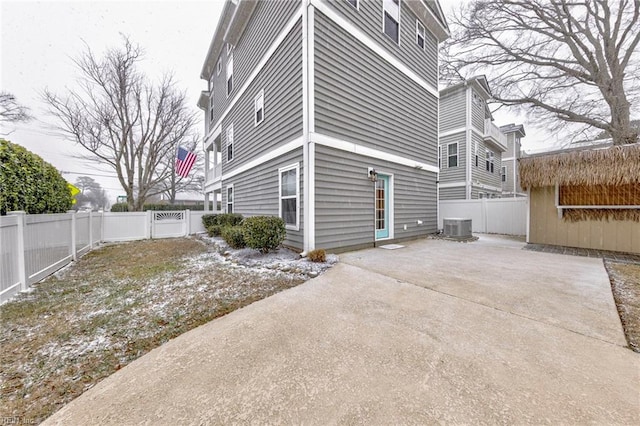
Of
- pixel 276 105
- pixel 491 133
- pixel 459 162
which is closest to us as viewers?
pixel 276 105

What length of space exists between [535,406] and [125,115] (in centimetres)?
1660

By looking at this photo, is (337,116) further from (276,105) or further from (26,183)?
(26,183)

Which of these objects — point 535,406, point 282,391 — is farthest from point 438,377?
point 282,391

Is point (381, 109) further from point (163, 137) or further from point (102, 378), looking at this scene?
point (163, 137)

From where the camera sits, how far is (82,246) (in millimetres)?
6691

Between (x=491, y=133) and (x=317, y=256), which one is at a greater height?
(x=491, y=133)

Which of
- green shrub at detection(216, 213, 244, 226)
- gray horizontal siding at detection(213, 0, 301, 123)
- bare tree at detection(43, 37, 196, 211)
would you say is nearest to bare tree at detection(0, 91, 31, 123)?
bare tree at detection(43, 37, 196, 211)

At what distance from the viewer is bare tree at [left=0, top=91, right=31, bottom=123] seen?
12148 millimetres

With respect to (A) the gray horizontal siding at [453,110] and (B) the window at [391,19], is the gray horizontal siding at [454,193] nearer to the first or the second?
(A) the gray horizontal siding at [453,110]

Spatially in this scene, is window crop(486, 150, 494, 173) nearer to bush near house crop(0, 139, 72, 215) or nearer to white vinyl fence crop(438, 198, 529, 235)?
white vinyl fence crop(438, 198, 529, 235)

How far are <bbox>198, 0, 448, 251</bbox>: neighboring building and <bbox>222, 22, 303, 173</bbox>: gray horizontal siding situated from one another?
32mm

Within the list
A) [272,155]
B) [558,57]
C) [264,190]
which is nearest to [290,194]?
[272,155]

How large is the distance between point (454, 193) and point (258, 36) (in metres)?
11.9

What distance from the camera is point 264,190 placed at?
294 inches
